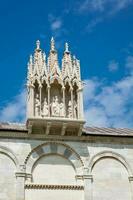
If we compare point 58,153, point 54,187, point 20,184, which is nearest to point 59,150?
point 58,153

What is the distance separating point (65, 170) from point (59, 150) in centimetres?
84

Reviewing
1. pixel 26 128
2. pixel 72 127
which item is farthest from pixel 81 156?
pixel 26 128

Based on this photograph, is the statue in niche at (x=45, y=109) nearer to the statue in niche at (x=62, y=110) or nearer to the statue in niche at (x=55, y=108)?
the statue in niche at (x=55, y=108)

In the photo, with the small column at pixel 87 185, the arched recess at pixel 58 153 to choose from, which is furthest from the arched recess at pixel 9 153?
the small column at pixel 87 185

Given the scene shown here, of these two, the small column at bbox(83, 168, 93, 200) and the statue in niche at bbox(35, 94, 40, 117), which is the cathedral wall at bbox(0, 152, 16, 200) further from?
the small column at bbox(83, 168, 93, 200)

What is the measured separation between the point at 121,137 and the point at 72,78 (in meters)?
3.21

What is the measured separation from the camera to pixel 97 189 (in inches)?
706

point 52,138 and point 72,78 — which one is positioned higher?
point 72,78

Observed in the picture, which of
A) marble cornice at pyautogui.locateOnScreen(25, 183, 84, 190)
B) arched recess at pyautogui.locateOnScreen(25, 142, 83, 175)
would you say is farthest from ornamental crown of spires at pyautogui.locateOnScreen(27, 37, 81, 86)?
marble cornice at pyautogui.locateOnScreen(25, 183, 84, 190)

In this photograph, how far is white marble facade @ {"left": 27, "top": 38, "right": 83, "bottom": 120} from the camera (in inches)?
723

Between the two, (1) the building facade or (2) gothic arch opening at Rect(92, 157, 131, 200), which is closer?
(1) the building facade

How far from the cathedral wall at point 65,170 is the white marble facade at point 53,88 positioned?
4.13 feet

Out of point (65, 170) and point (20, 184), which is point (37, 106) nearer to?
point (65, 170)

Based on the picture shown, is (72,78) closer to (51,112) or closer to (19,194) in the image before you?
(51,112)
